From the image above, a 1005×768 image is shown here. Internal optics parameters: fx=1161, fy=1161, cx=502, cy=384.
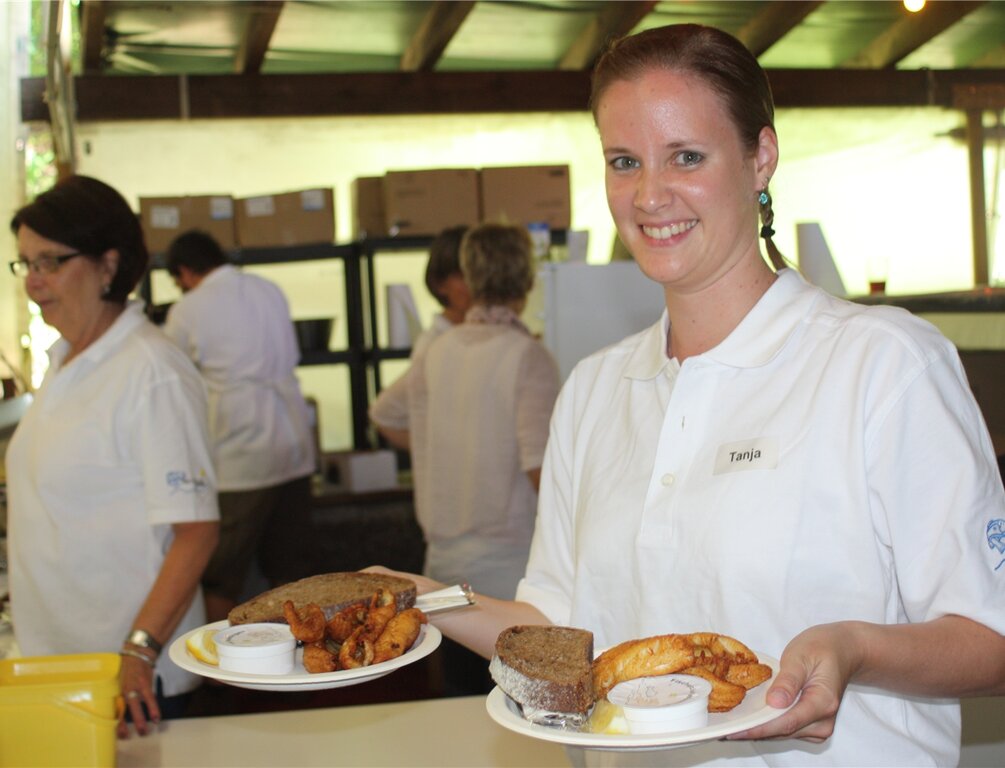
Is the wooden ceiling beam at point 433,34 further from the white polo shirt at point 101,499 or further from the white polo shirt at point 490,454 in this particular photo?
the white polo shirt at point 101,499

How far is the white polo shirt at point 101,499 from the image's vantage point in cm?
211

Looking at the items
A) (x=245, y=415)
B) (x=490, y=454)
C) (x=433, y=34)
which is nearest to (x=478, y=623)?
(x=490, y=454)

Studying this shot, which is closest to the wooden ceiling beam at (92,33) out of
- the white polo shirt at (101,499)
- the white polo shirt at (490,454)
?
the white polo shirt at (490,454)

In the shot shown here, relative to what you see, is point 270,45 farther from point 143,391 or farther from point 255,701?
point 143,391

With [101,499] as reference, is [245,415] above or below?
below

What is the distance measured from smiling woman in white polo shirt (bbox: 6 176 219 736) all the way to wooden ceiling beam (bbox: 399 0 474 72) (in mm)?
3355

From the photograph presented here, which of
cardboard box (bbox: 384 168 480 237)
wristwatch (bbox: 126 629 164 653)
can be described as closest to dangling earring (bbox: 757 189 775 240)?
wristwatch (bbox: 126 629 164 653)

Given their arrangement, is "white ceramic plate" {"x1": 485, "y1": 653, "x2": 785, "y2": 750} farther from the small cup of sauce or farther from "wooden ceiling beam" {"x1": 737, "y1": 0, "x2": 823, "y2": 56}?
"wooden ceiling beam" {"x1": 737, "y1": 0, "x2": 823, "y2": 56}

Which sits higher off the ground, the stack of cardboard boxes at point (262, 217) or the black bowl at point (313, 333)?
the stack of cardboard boxes at point (262, 217)

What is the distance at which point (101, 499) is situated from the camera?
6.95ft

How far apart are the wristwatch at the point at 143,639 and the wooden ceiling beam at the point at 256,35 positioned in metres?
3.11

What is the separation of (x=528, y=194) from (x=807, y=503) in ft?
14.4

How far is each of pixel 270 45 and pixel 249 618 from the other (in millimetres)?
5083

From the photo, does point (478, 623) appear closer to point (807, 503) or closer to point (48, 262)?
point (807, 503)
